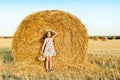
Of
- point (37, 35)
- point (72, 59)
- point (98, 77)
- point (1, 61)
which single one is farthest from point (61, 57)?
point (98, 77)

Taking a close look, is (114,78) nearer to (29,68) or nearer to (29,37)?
(29,68)

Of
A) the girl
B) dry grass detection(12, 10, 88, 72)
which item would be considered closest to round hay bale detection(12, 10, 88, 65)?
dry grass detection(12, 10, 88, 72)

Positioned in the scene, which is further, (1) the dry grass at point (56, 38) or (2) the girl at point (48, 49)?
(1) the dry grass at point (56, 38)

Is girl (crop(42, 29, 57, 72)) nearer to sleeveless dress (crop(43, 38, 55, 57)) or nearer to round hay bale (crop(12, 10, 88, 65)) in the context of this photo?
sleeveless dress (crop(43, 38, 55, 57))

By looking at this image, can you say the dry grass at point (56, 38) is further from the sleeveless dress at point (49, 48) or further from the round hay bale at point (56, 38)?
the sleeveless dress at point (49, 48)

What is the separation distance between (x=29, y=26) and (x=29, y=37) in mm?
436

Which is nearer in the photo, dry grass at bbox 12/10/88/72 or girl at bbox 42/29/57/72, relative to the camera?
girl at bbox 42/29/57/72

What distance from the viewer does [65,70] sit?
1176 centimetres

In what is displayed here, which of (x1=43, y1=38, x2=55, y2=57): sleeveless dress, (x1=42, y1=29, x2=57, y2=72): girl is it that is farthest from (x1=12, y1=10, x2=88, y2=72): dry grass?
(x1=43, y1=38, x2=55, y2=57): sleeveless dress

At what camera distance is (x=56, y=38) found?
12836mm

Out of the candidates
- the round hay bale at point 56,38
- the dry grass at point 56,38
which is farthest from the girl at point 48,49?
the round hay bale at point 56,38

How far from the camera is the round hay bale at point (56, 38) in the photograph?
1255cm

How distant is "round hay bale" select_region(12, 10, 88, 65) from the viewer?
1255 cm

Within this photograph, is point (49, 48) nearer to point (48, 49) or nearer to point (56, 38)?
point (48, 49)
